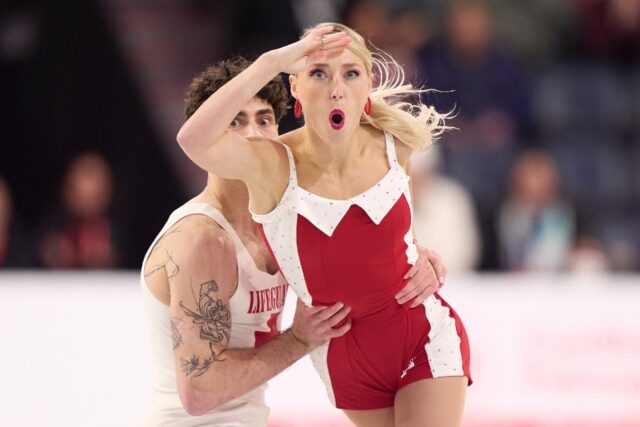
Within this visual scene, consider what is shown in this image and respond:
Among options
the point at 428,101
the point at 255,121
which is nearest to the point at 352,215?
the point at 255,121

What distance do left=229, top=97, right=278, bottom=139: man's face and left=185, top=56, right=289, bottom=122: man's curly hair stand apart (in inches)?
1.5

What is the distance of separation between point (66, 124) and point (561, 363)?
4784mm

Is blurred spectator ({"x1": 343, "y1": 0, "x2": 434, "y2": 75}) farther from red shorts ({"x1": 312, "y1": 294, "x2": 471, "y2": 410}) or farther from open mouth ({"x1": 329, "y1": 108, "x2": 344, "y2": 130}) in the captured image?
open mouth ({"x1": 329, "y1": 108, "x2": 344, "y2": 130})

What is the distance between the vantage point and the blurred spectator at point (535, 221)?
768cm

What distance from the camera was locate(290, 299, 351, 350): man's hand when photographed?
12.7ft

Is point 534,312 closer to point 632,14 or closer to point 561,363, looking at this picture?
point 561,363

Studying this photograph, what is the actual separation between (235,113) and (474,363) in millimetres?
2187

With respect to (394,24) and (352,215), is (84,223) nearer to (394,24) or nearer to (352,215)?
(394,24)

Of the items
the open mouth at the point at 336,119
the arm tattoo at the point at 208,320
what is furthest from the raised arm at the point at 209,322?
the open mouth at the point at 336,119

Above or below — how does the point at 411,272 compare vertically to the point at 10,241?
above

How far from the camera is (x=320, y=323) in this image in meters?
3.90

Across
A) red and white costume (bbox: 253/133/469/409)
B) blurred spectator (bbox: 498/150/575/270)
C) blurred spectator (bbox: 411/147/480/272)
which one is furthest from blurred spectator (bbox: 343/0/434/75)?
red and white costume (bbox: 253/133/469/409)

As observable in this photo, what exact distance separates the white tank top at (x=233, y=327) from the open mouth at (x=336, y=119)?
0.56 metres

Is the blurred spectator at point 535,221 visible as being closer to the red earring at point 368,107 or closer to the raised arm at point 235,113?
the red earring at point 368,107
